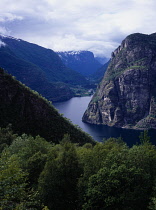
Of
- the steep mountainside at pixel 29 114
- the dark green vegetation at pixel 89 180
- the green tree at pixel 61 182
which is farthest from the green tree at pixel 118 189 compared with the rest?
the steep mountainside at pixel 29 114

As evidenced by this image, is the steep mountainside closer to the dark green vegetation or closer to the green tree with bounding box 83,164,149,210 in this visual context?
the dark green vegetation

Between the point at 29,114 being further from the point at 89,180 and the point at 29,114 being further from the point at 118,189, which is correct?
the point at 118,189

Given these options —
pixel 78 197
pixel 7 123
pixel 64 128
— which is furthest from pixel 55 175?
pixel 64 128

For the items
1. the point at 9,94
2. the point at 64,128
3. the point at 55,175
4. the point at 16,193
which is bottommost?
the point at 64,128

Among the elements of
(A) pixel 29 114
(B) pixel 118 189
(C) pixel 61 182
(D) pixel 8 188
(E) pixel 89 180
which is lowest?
(C) pixel 61 182

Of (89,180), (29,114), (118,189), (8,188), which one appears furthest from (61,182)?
(29,114)

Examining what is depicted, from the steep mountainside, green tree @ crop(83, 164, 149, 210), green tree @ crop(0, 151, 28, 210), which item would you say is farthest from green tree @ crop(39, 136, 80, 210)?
the steep mountainside

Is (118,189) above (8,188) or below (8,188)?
below

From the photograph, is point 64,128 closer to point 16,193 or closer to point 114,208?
point 114,208
